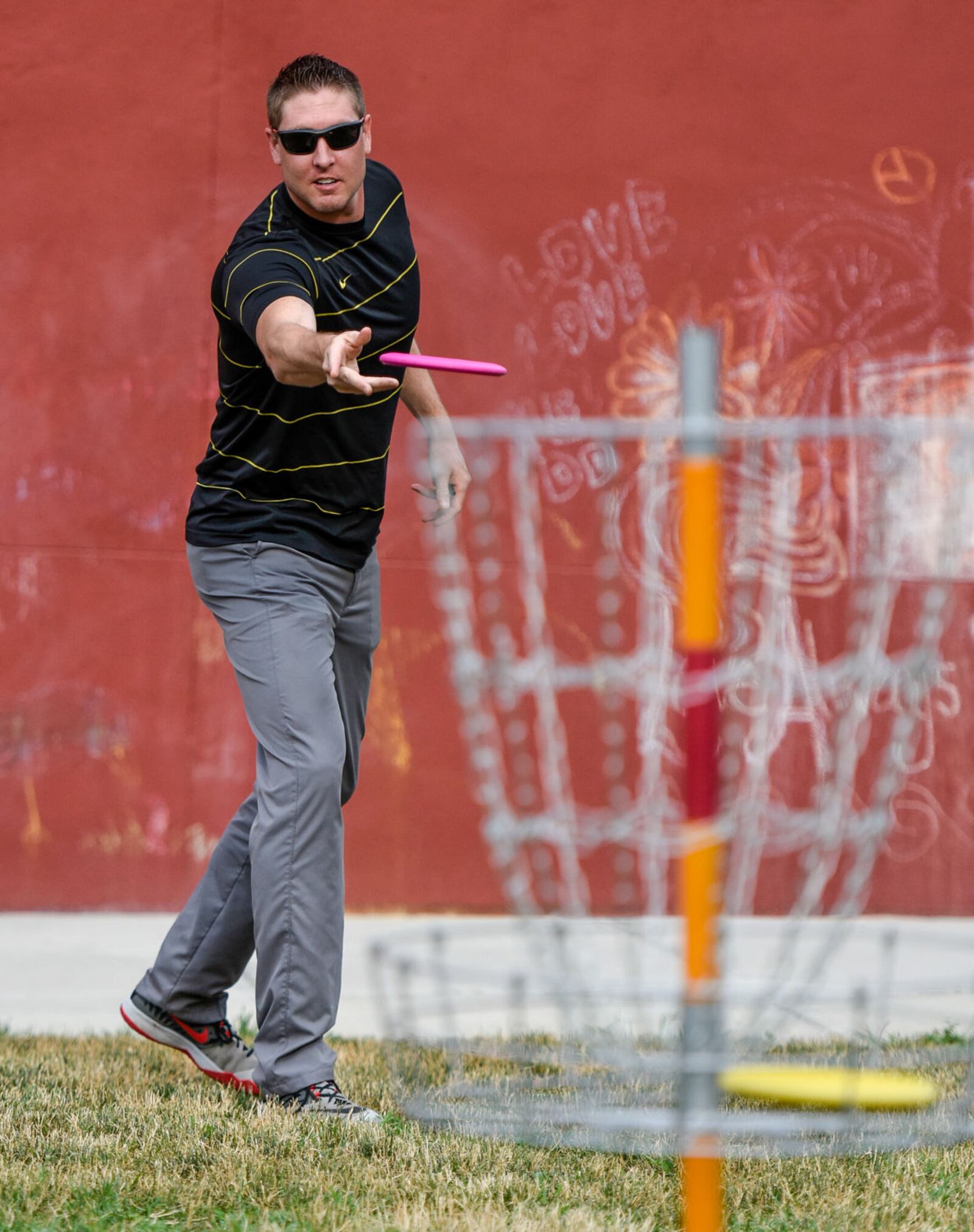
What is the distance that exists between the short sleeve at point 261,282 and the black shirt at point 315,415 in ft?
0.15

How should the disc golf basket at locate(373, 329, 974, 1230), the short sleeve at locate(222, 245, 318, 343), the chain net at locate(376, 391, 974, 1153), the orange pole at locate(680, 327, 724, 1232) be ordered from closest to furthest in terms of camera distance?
1. the orange pole at locate(680, 327, 724, 1232)
2. the short sleeve at locate(222, 245, 318, 343)
3. the disc golf basket at locate(373, 329, 974, 1230)
4. the chain net at locate(376, 391, 974, 1153)

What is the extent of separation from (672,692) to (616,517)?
998mm

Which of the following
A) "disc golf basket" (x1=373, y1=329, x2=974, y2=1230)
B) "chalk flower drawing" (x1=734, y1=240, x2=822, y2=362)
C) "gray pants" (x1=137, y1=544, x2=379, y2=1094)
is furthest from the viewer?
"chalk flower drawing" (x1=734, y1=240, x2=822, y2=362)

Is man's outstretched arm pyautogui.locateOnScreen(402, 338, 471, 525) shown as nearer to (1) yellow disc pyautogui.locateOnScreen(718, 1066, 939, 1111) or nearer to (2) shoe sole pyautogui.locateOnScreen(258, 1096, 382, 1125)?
(2) shoe sole pyautogui.locateOnScreen(258, 1096, 382, 1125)

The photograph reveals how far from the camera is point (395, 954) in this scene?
3.92m

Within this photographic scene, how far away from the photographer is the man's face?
2.86 metres

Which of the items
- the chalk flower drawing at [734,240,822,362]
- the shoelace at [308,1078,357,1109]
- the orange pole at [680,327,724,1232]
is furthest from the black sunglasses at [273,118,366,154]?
the chalk flower drawing at [734,240,822,362]

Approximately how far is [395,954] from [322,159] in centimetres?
199

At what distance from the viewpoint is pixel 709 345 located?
5.90ft

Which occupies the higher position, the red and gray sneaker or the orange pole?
the orange pole

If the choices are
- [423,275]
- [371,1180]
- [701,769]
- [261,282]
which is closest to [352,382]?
[261,282]

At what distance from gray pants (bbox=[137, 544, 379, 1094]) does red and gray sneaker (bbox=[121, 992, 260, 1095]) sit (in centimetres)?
27

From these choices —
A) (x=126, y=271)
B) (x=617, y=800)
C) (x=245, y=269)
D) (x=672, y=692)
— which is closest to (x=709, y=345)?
(x=245, y=269)

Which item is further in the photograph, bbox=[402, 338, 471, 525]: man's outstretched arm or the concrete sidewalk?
the concrete sidewalk
